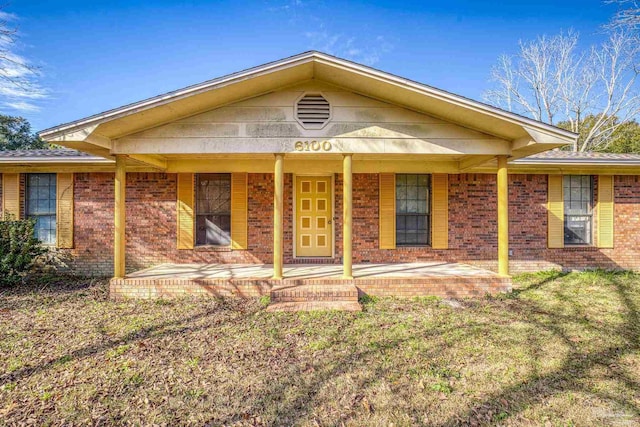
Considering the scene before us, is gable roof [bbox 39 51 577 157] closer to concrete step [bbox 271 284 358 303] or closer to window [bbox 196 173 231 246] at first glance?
window [bbox 196 173 231 246]

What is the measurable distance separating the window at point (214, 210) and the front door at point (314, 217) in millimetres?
1767

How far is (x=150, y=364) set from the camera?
12.0 feet

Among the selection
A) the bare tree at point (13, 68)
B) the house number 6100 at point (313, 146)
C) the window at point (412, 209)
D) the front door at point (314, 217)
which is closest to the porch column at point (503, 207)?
the window at point (412, 209)

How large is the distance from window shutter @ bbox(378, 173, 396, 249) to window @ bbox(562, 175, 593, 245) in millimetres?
4661

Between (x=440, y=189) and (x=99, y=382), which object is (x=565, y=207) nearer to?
(x=440, y=189)

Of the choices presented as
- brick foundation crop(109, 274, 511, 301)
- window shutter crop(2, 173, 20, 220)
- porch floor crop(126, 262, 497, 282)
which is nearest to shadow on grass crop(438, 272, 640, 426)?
brick foundation crop(109, 274, 511, 301)

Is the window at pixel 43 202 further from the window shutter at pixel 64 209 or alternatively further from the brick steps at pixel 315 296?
the brick steps at pixel 315 296

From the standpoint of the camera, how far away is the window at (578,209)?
8562mm

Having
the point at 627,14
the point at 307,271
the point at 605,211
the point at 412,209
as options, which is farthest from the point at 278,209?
the point at 627,14

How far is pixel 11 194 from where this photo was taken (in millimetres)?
7922

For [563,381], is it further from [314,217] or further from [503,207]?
[314,217]

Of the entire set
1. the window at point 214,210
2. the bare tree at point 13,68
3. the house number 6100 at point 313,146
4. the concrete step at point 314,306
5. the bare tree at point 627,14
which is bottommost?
the concrete step at point 314,306

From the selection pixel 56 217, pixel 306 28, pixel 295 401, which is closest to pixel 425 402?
pixel 295 401

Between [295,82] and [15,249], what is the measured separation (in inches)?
270
